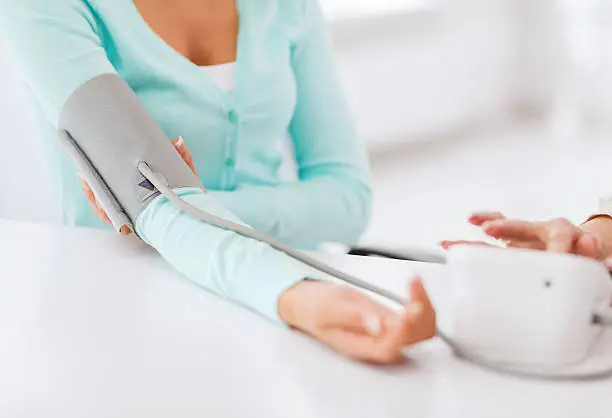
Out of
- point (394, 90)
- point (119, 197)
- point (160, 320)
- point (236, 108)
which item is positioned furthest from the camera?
point (394, 90)

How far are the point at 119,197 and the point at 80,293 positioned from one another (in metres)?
0.14

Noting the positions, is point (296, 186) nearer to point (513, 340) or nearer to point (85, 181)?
point (85, 181)

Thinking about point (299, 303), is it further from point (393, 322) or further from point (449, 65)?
point (449, 65)

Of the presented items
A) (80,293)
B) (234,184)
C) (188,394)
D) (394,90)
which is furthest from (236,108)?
(394,90)

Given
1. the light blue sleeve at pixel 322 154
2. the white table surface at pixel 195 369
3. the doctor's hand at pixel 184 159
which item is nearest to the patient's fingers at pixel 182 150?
the doctor's hand at pixel 184 159

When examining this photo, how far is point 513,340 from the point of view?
0.68 metres

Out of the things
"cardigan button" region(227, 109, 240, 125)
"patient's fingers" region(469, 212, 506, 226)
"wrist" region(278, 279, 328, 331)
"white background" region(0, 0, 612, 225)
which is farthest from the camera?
"white background" region(0, 0, 612, 225)

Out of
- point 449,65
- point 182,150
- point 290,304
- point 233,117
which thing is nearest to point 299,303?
point 290,304

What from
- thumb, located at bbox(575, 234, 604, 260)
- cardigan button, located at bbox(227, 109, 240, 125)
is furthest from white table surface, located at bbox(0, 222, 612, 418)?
cardigan button, located at bbox(227, 109, 240, 125)

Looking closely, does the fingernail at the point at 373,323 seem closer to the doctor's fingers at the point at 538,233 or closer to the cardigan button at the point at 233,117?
the doctor's fingers at the point at 538,233

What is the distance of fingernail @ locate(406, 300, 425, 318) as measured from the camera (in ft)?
2.28

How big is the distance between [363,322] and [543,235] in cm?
22

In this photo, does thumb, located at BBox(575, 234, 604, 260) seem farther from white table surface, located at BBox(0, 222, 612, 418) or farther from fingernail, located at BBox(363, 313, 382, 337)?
fingernail, located at BBox(363, 313, 382, 337)

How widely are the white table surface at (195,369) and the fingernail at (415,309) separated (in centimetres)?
4
